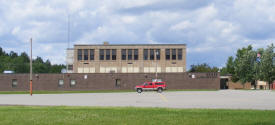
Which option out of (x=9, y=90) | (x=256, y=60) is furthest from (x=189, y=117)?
(x=256, y=60)

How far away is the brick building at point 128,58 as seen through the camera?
8669 centimetres

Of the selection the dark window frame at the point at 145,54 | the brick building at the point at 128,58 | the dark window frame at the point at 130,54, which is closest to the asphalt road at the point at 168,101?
the brick building at the point at 128,58

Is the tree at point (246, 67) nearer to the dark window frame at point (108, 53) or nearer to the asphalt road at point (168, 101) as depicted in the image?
the dark window frame at point (108, 53)

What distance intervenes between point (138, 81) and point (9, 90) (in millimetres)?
25619

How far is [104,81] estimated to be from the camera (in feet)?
228

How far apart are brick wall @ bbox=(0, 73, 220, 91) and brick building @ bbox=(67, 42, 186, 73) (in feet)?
55.4

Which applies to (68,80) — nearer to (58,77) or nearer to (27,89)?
(58,77)

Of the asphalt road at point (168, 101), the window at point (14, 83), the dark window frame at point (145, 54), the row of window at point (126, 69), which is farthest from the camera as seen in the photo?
the dark window frame at point (145, 54)

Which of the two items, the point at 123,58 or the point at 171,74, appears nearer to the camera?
the point at 171,74

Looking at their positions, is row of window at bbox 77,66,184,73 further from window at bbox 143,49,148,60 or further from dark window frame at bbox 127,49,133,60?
window at bbox 143,49,148,60

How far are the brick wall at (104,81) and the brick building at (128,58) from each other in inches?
665

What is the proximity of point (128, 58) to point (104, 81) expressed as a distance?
18.9 metres

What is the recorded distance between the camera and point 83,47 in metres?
87.2

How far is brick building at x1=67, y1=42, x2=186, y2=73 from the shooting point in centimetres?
8669
